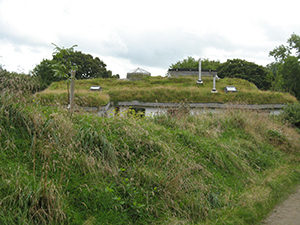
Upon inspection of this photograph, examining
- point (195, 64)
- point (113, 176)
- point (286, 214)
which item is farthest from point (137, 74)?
point (195, 64)

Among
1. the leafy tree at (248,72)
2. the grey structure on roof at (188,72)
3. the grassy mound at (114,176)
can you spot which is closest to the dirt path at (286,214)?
the grassy mound at (114,176)

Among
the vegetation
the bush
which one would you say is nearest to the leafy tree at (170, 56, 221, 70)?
the bush

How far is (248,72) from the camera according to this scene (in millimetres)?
52344

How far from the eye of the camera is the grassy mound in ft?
12.0

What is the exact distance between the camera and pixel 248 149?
915 centimetres

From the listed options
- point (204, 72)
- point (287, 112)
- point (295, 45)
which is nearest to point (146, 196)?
point (287, 112)

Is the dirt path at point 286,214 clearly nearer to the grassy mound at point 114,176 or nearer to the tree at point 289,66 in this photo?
the grassy mound at point 114,176

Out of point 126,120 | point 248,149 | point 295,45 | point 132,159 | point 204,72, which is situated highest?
point 295,45

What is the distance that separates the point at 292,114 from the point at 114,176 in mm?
14320

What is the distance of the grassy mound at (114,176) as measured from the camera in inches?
144

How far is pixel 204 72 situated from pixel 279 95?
51.8 ft

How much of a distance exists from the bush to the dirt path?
9739 mm

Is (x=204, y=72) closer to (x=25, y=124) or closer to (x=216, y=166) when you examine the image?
(x=216, y=166)

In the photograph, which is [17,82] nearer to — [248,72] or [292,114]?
[292,114]
